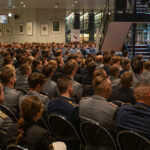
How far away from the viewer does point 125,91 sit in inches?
155

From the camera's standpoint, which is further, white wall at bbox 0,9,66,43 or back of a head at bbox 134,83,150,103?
white wall at bbox 0,9,66,43

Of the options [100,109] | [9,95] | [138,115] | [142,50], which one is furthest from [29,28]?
[138,115]

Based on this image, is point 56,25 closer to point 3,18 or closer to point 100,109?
point 3,18

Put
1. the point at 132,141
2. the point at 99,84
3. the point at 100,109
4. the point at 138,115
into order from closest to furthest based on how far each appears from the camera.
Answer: the point at 132,141 → the point at 138,115 → the point at 100,109 → the point at 99,84

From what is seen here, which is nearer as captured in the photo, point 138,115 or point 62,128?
point 138,115

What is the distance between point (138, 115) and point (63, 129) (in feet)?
3.14

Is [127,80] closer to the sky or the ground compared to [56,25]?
closer to the ground

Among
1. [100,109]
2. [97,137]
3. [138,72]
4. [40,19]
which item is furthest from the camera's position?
[40,19]

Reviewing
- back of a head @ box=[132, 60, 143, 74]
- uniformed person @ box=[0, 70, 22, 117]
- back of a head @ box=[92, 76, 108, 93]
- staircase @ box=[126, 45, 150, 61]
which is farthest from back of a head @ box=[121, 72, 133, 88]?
staircase @ box=[126, 45, 150, 61]

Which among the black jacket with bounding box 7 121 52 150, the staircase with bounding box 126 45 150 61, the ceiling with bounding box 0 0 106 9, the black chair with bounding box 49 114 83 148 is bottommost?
the black chair with bounding box 49 114 83 148

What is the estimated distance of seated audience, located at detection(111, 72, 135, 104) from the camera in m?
3.88

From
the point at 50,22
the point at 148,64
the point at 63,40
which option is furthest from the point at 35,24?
the point at 148,64

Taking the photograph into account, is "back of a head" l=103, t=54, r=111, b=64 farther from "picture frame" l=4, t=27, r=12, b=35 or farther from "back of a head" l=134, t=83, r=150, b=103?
"picture frame" l=4, t=27, r=12, b=35

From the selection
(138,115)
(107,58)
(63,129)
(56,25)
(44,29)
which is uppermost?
(56,25)
